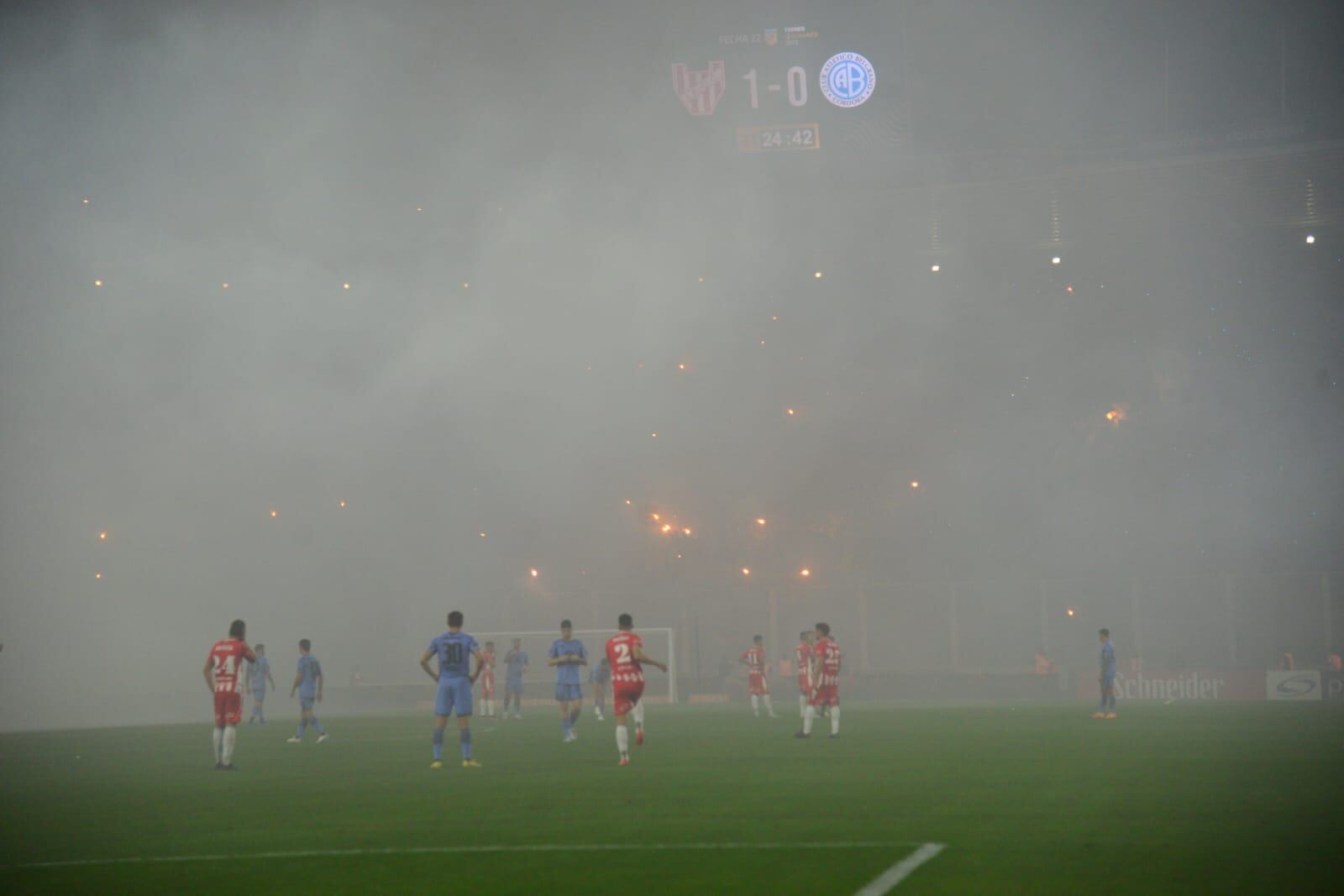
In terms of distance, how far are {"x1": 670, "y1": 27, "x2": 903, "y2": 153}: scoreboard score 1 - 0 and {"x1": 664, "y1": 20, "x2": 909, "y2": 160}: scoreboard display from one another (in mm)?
33

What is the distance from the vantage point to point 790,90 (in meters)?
51.7

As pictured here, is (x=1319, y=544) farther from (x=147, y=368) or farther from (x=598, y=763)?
(x=147, y=368)

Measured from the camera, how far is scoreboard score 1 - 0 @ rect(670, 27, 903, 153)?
169 feet

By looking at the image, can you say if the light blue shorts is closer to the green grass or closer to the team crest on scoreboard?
the green grass

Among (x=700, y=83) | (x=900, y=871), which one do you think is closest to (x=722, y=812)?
(x=900, y=871)

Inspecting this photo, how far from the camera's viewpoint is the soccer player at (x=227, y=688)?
64.6ft

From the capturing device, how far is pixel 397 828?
11781mm

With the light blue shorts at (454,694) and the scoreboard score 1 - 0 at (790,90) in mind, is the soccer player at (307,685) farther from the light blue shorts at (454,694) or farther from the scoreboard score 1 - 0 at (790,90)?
the scoreboard score 1 - 0 at (790,90)

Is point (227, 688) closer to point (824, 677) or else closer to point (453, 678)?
point (453, 678)

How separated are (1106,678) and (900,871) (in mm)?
24830

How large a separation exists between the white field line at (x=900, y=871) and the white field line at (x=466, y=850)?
310 millimetres

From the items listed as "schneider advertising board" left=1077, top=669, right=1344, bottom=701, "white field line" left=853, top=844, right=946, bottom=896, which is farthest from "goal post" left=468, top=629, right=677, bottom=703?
"white field line" left=853, top=844, right=946, bottom=896

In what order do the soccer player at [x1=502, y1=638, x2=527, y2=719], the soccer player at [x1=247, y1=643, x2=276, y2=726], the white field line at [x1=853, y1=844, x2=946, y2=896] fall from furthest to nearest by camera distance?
the soccer player at [x1=247, y1=643, x2=276, y2=726], the soccer player at [x1=502, y1=638, x2=527, y2=719], the white field line at [x1=853, y1=844, x2=946, y2=896]

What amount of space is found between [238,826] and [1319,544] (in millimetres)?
50175
